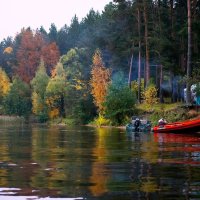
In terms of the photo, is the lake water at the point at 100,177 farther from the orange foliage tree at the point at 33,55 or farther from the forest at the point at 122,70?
the orange foliage tree at the point at 33,55

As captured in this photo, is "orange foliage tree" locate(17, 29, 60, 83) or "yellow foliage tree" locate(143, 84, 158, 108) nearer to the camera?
"yellow foliage tree" locate(143, 84, 158, 108)

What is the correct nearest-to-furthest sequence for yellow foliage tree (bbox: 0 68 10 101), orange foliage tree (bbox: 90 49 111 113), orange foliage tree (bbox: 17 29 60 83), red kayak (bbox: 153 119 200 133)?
red kayak (bbox: 153 119 200 133)
orange foliage tree (bbox: 90 49 111 113)
yellow foliage tree (bbox: 0 68 10 101)
orange foliage tree (bbox: 17 29 60 83)

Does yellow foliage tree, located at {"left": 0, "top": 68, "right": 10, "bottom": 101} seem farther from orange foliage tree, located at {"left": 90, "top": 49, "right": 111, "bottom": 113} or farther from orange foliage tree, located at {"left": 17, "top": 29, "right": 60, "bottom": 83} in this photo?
orange foliage tree, located at {"left": 90, "top": 49, "right": 111, "bottom": 113}

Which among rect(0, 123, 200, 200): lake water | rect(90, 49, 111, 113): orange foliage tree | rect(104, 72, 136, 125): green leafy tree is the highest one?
rect(90, 49, 111, 113): orange foliage tree

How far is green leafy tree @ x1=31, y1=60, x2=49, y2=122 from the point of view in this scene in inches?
3941

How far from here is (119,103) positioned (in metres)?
65.3

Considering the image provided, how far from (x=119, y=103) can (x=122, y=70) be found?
22.7 meters

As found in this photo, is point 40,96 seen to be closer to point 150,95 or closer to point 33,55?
point 33,55

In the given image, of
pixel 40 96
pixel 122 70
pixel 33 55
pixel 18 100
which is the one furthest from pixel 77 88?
pixel 33 55

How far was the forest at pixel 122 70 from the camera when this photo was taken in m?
61.8

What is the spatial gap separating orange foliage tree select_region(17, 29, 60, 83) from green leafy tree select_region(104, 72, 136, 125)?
71440mm

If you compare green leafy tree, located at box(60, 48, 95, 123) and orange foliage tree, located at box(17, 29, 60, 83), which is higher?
orange foliage tree, located at box(17, 29, 60, 83)

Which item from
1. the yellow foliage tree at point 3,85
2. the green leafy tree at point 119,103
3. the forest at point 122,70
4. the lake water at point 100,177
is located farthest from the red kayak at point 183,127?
the yellow foliage tree at point 3,85

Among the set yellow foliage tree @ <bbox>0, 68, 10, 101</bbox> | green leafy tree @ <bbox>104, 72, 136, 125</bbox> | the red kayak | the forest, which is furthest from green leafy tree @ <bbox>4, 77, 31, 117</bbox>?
the red kayak
